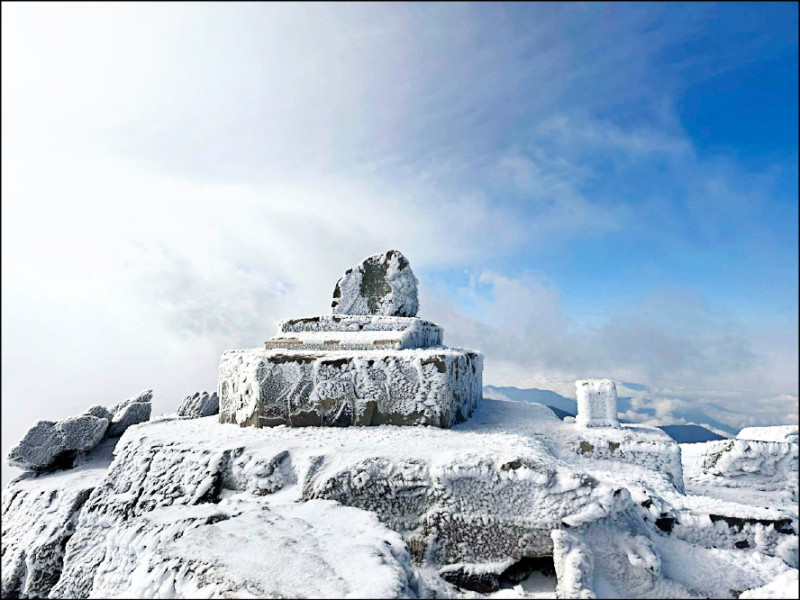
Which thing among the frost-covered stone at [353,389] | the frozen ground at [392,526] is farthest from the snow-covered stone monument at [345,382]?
the frozen ground at [392,526]

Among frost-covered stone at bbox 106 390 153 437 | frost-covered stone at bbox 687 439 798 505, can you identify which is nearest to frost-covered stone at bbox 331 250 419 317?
frost-covered stone at bbox 106 390 153 437

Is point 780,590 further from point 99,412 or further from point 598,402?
point 99,412

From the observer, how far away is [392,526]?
Result: 15.0 feet

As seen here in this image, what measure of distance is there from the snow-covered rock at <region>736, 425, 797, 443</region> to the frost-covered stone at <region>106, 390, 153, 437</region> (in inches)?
449

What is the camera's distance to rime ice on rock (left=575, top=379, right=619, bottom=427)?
702 centimetres

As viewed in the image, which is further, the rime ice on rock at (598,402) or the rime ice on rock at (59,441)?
the rime ice on rock at (59,441)

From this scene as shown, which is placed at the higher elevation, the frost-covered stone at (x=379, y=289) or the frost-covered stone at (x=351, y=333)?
the frost-covered stone at (x=379, y=289)

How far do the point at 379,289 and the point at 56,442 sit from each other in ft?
21.3

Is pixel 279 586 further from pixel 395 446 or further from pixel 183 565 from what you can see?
pixel 395 446

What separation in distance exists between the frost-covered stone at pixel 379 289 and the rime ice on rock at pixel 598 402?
12.1 feet

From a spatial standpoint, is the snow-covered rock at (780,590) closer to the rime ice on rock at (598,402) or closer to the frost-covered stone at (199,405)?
the rime ice on rock at (598,402)

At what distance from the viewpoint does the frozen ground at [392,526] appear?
3.61m

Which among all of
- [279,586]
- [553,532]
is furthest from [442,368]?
[279,586]

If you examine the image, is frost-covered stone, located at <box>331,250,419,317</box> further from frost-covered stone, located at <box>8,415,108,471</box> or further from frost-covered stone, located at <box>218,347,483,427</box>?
frost-covered stone, located at <box>8,415,108,471</box>
